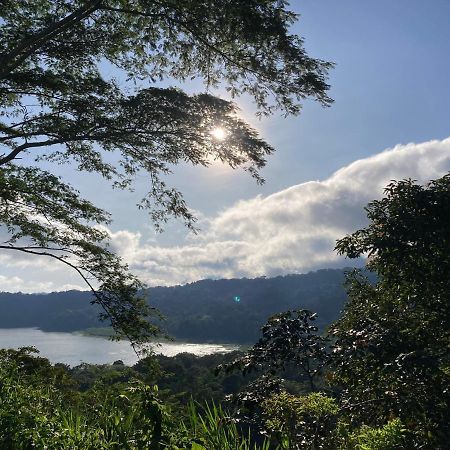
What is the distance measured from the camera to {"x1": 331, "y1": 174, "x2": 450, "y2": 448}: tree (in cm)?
457

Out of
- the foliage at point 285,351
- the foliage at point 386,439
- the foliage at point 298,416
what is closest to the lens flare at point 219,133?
the foliage at point 285,351

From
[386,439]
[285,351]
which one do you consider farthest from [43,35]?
[386,439]

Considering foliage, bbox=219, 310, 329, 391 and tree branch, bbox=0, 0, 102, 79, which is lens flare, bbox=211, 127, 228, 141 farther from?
foliage, bbox=219, 310, 329, 391

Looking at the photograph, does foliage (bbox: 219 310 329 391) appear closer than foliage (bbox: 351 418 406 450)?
No

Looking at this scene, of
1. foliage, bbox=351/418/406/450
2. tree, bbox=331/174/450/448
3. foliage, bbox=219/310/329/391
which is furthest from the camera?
foliage, bbox=219/310/329/391

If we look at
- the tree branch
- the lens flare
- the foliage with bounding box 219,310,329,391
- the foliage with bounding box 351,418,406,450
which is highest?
the tree branch

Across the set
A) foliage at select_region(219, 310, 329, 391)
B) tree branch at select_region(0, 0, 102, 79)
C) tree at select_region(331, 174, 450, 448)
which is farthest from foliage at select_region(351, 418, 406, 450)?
tree branch at select_region(0, 0, 102, 79)

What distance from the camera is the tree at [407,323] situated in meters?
4.57

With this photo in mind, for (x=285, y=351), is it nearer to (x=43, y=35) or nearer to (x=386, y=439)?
(x=386, y=439)

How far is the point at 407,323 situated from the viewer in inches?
229

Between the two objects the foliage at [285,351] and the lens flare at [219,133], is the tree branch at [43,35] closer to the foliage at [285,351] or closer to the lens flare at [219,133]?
the lens flare at [219,133]

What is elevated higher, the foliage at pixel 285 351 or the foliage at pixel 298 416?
the foliage at pixel 285 351

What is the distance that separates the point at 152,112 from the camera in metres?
8.30

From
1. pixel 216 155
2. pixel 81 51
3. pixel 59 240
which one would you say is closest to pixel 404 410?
pixel 216 155
